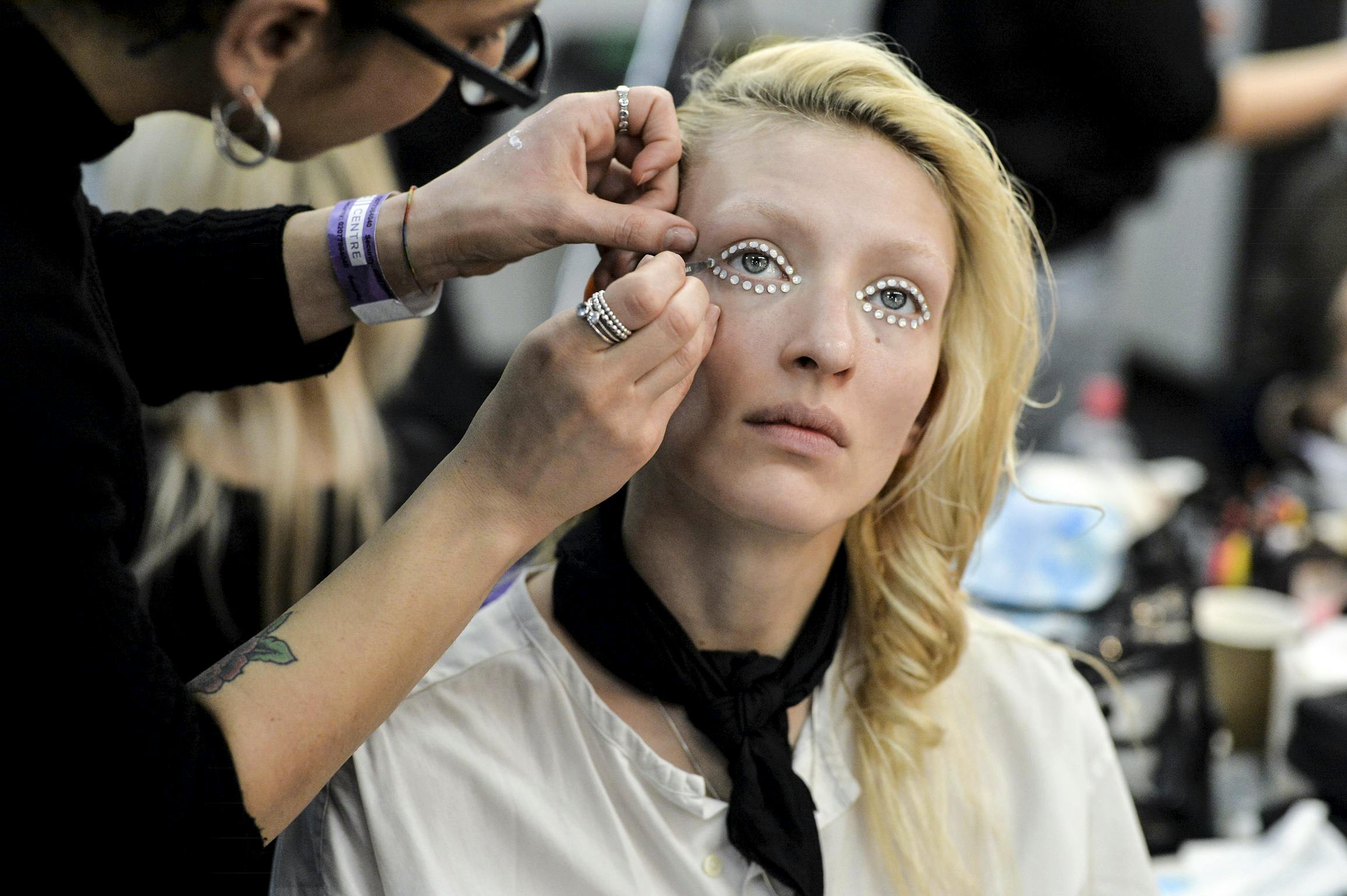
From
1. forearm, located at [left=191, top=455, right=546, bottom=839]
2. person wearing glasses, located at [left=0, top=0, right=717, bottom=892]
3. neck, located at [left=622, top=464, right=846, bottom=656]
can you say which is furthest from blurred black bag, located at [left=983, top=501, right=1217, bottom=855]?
forearm, located at [left=191, top=455, right=546, bottom=839]

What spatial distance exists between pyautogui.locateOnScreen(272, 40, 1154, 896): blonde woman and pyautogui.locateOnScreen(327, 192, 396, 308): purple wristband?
1.06ft

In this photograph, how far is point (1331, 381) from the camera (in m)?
2.81

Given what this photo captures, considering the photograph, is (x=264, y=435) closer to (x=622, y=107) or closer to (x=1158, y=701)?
(x=622, y=107)

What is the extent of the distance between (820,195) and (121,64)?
2.11 feet

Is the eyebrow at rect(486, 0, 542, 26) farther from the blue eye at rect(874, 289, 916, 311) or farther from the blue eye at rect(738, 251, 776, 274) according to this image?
the blue eye at rect(874, 289, 916, 311)

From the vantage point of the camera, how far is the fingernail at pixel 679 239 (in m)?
1.14

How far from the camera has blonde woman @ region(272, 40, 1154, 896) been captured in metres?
1.12

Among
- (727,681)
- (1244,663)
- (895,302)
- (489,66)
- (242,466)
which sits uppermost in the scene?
(489,66)

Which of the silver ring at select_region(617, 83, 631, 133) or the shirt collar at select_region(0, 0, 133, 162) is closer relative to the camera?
the shirt collar at select_region(0, 0, 133, 162)

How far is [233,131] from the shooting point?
0.93 meters

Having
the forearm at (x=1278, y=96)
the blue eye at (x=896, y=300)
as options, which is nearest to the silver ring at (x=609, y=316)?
the blue eye at (x=896, y=300)

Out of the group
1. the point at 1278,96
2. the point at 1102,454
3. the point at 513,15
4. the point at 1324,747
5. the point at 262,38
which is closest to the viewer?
the point at 262,38

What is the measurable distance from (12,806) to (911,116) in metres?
1.03

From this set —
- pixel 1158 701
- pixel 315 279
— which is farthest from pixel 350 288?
pixel 1158 701
